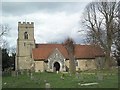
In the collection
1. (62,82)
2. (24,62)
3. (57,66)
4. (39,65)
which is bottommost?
(62,82)

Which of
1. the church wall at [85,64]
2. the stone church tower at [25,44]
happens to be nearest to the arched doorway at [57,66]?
the church wall at [85,64]

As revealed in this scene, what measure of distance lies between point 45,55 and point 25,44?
6.28 m

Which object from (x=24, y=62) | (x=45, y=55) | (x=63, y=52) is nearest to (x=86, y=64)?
(x=63, y=52)

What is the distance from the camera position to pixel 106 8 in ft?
171

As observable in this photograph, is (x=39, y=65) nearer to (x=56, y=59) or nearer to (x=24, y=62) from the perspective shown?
(x=56, y=59)

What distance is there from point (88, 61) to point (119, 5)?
25.8 metres

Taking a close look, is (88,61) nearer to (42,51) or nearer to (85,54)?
(85,54)

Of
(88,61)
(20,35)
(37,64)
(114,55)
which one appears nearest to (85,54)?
(88,61)

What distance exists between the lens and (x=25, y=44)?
7575cm

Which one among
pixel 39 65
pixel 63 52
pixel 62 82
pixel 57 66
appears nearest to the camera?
pixel 62 82

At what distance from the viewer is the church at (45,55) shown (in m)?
71.8

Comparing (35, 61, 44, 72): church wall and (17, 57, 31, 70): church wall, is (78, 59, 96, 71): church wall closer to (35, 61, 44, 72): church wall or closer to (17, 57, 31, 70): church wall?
(35, 61, 44, 72): church wall

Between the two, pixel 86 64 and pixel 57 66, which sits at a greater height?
pixel 86 64

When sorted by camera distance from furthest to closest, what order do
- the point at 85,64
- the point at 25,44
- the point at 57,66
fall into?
the point at 25,44 → the point at 85,64 → the point at 57,66
